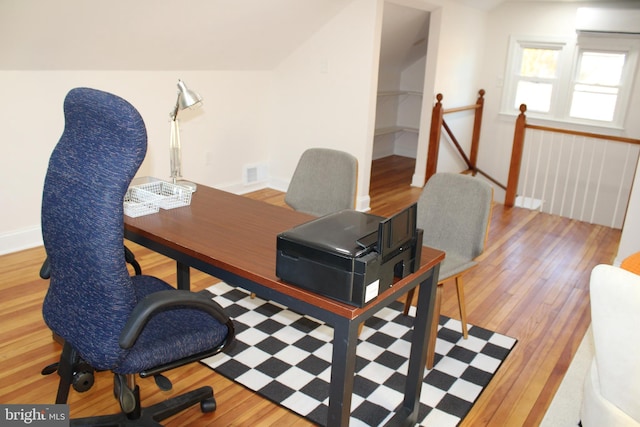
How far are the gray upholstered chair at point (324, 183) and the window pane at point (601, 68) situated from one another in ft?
15.8

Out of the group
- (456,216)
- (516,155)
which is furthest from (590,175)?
(456,216)

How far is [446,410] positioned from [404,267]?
2.82ft

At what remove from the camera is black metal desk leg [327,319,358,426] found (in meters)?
1.61

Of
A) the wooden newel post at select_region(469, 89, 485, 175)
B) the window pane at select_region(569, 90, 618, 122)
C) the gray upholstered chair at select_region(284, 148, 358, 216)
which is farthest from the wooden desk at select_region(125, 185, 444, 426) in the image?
the window pane at select_region(569, 90, 618, 122)

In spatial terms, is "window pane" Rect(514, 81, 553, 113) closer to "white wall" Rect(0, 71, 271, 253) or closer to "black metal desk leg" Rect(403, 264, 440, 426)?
"white wall" Rect(0, 71, 271, 253)

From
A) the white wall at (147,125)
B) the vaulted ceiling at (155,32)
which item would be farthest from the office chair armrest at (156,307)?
the white wall at (147,125)

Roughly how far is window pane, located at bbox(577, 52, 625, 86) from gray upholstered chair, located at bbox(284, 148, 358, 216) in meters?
4.82

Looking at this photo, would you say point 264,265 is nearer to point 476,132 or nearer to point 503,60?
point 476,132

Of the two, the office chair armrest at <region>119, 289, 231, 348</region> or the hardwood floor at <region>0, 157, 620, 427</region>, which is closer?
the office chair armrest at <region>119, 289, 231, 348</region>

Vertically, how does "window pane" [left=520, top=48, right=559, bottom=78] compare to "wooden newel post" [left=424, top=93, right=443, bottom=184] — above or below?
above

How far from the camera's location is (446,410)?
2264 mm

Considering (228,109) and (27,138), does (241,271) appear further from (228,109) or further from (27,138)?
(228,109)

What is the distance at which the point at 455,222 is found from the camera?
2.71 m
